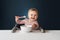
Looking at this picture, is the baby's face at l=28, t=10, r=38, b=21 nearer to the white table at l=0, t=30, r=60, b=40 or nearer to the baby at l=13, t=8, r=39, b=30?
the baby at l=13, t=8, r=39, b=30

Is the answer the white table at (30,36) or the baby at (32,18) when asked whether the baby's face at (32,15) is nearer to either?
the baby at (32,18)

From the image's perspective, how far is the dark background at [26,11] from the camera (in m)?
1.04

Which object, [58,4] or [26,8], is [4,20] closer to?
[26,8]

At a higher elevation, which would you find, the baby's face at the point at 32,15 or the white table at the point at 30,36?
the baby's face at the point at 32,15

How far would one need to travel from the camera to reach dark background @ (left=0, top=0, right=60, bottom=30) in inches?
41.0

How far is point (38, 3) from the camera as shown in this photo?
1047 millimetres

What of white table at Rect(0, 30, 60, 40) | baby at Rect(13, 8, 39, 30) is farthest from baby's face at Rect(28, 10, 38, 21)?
white table at Rect(0, 30, 60, 40)

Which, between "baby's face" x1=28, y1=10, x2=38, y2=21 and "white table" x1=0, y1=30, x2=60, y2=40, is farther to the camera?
"baby's face" x1=28, y1=10, x2=38, y2=21

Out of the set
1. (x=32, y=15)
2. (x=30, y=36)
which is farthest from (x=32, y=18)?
(x=30, y=36)

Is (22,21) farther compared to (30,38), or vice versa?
(22,21)

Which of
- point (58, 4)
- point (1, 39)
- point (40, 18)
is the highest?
point (58, 4)

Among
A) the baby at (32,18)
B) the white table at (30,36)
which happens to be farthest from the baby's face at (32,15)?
the white table at (30,36)

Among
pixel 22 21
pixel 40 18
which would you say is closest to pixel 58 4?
pixel 40 18

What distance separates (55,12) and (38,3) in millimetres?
151
